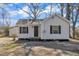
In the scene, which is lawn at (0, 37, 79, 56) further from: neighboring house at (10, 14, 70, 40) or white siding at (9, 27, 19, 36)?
neighboring house at (10, 14, 70, 40)

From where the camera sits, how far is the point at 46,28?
13.0 m

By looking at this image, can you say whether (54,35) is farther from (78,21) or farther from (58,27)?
(78,21)

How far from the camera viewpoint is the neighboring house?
12.5 meters

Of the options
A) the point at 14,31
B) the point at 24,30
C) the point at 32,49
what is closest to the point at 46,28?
the point at 24,30

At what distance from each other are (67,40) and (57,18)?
1162 mm

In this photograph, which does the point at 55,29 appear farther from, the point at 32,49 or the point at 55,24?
the point at 32,49

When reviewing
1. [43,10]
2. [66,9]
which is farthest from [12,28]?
[66,9]

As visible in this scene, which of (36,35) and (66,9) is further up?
(66,9)

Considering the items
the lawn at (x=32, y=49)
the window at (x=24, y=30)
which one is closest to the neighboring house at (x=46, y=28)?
the window at (x=24, y=30)

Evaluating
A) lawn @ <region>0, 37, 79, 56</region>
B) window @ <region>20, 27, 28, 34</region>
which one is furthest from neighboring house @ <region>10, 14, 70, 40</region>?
lawn @ <region>0, 37, 79, 56</region>

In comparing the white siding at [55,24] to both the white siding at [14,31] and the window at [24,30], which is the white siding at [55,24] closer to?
the window at [24,30]

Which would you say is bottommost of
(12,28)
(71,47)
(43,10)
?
(71,47)

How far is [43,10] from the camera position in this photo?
11.7 metres

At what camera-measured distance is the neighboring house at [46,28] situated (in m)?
12.5
